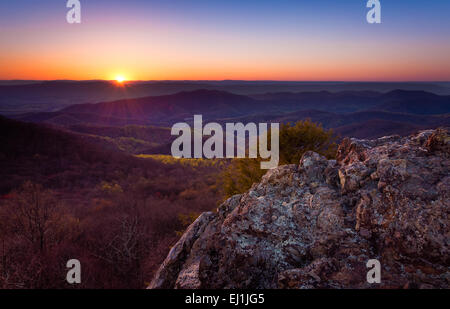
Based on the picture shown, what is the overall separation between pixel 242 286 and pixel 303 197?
2228 millimetres

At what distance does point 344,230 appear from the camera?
420cm

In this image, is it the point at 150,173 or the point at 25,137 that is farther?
the point at 25,137

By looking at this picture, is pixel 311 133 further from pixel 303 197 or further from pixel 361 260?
pixel 361 260

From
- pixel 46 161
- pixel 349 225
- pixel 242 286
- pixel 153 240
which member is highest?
pixel 349 225

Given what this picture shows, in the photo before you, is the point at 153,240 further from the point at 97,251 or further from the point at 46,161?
the point at 46,161

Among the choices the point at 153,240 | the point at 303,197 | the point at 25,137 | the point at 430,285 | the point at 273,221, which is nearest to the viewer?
the point at 430,285

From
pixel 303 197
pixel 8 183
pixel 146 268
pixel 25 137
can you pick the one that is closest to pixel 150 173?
pixel 8 183

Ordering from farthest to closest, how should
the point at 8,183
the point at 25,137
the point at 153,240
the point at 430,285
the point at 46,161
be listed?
the point at 25,137
the point at 46,161
the point at 8,183
the point at 153,240
the point at 430,285

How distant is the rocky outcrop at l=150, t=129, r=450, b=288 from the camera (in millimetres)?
3469

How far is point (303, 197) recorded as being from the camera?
17.2 feet

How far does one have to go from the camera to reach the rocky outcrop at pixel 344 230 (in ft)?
11.4

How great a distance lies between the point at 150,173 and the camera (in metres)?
56.2

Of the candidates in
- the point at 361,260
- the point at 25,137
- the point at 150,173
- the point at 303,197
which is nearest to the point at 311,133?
the point at 303,197

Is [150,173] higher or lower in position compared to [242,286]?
lower
